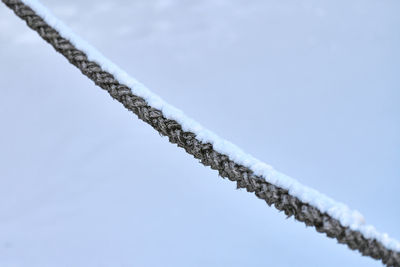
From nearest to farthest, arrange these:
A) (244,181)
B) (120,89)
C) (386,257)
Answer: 1. (386,257)
2. (244,181)
3. (120,89)

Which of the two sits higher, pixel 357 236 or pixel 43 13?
pixel 43 13

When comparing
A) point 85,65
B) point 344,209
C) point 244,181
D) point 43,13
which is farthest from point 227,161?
point 43,13

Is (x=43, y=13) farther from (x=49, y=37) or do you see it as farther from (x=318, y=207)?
(x=318, y=207)

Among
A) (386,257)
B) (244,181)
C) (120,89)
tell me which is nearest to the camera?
(386,257)

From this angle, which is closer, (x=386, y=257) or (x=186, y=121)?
(x=386, y=257)
